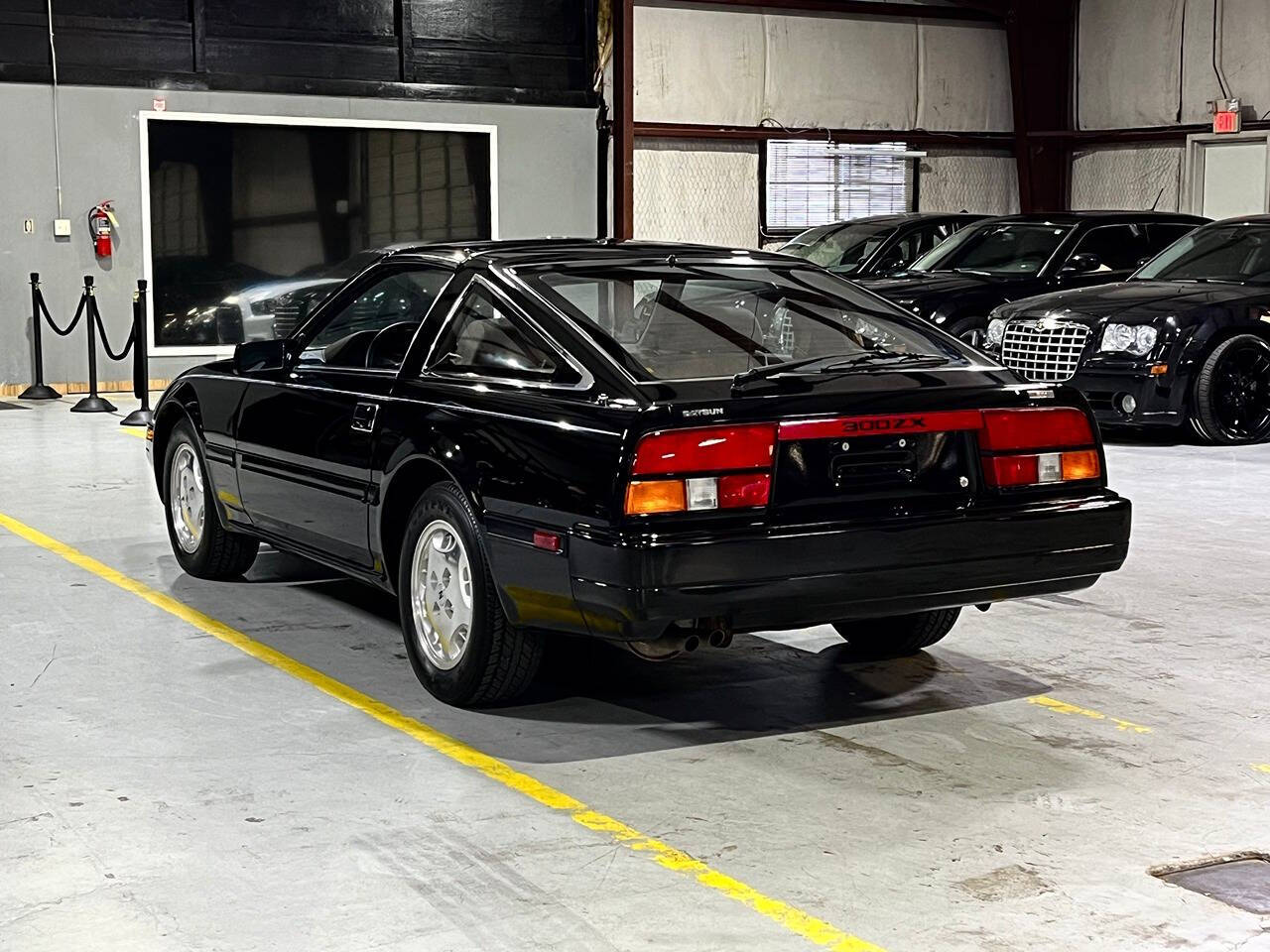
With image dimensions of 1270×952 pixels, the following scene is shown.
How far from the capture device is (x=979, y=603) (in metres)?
4.82

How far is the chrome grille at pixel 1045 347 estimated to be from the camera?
38.9 feet

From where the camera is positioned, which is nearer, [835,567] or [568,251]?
[835,567]

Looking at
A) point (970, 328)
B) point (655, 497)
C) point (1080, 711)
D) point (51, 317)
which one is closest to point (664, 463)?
point (655, 497)

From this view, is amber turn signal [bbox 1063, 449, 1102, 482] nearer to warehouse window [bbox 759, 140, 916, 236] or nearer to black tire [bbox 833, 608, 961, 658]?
black tire [bbox 833, 608, 961, 658]

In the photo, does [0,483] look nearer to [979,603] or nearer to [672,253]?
[672,253]

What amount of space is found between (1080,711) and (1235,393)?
7574mm

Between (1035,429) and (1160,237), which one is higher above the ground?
(1160,237)

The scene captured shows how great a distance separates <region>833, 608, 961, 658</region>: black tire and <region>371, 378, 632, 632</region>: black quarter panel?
142 centimetres

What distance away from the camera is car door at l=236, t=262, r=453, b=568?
17.9 feet

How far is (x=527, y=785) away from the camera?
4293mm

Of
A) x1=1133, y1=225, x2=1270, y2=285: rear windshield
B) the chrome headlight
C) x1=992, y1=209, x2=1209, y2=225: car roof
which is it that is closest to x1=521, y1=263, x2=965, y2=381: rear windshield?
the chrome headlight

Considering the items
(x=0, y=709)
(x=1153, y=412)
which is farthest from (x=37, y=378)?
(x=0, y=709)

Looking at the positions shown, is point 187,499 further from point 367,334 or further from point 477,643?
point 477,643

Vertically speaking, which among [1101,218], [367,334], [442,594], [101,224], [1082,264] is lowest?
[442,594]
